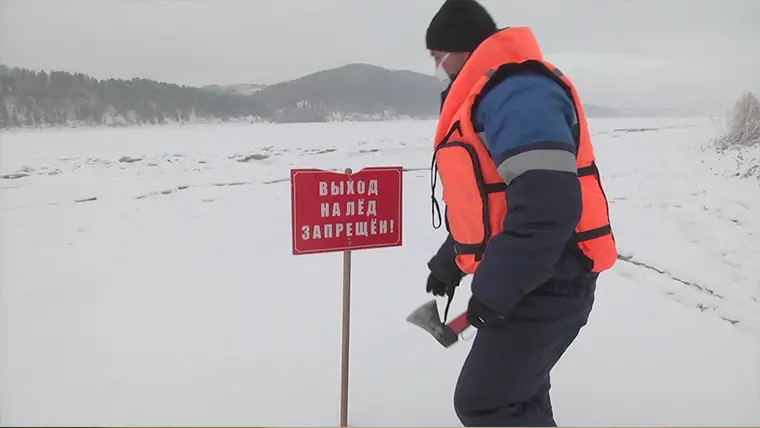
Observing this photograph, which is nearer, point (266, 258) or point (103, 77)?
point (266, 258)

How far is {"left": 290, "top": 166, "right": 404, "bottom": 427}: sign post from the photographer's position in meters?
1.26

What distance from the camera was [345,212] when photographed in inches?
51.8

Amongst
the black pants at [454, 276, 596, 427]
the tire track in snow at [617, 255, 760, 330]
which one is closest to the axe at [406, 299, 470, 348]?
the black pants at [454, 276, 596, 427]

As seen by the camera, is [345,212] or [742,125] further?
[742,125]

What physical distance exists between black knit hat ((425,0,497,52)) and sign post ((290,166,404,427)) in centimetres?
44

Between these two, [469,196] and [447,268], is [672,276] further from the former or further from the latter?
[469,196]

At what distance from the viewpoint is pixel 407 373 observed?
1.69m

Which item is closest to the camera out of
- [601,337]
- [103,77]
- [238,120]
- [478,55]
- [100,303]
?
[478,55]

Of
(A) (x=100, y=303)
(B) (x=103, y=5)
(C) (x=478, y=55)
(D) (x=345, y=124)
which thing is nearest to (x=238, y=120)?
(D) (x=345, y=124)

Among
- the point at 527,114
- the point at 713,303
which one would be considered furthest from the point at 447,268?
the point at 713,303

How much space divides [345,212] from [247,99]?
2626mm

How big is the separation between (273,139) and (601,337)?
274 centimetres

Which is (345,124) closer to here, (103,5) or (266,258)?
(266,258)

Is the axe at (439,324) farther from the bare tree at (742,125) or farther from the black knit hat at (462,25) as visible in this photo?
the bare tree at (742,125)
